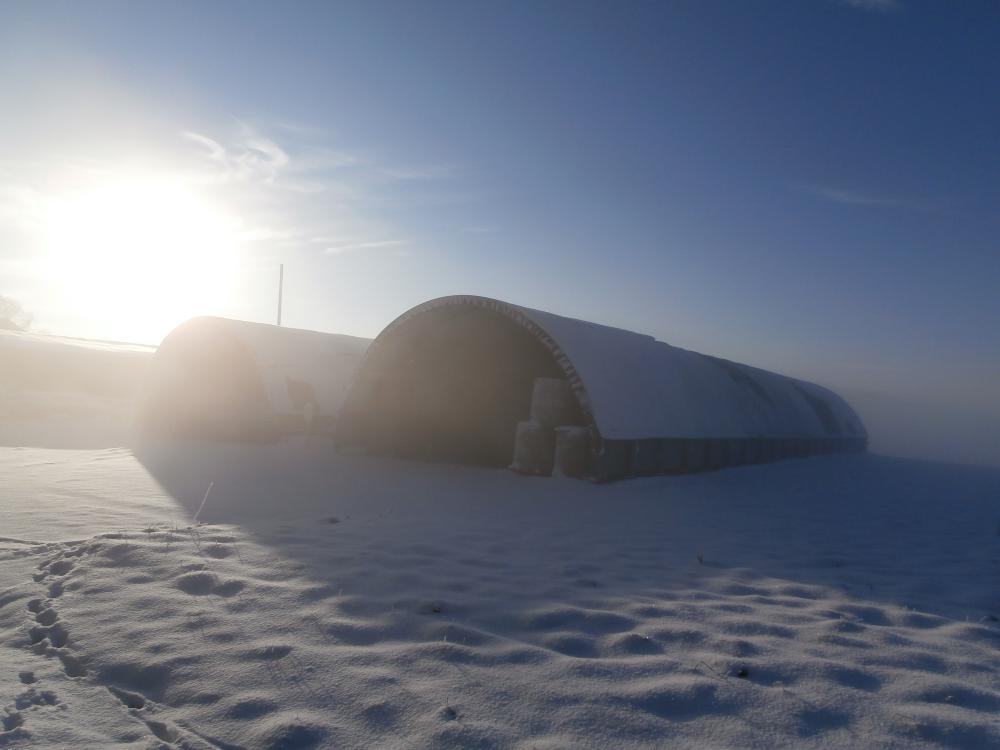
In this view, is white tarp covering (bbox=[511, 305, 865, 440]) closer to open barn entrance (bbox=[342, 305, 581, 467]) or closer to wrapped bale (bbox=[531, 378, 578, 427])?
wrapped bale (bbox=[531, 378, 578, 427])

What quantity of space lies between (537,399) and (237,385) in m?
8.89

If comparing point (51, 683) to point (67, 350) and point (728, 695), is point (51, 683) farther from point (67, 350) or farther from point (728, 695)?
point (67, 350)

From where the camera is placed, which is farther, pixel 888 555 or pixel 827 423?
pixel 827 423

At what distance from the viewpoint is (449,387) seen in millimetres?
15250

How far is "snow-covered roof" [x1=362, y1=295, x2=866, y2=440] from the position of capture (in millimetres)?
11875

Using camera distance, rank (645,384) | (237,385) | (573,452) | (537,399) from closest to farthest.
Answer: (573,452), (537,399), (645,384), (237,385)

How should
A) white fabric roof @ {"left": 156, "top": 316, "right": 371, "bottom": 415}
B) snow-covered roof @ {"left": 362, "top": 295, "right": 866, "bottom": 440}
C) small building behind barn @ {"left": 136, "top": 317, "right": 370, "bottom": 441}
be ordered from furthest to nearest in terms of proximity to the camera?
1. white fabric roof @ {"left": 156, "top": 316, "right": 371, "bottom": 415}
2. small building behind barn @ {"left": 136, "top": 317, "right": 370, "bottom": 441}
3. snow-covered roof @ {"left": 362, "top": 295, "right": 866, "bottom": 440}

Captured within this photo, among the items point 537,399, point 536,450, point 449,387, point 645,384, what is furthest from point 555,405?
point 449,387

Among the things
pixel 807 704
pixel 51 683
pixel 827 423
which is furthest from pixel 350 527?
pixel 827 423

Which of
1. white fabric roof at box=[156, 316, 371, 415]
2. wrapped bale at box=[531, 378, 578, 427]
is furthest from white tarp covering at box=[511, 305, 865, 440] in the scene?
white fabric roof at box=[156, 316, 371, 415]

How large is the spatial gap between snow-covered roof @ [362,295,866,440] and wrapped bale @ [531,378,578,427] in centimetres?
43

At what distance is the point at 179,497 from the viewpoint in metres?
8.59

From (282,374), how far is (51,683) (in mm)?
14156

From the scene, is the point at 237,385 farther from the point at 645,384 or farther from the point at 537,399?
the point at 645,384
